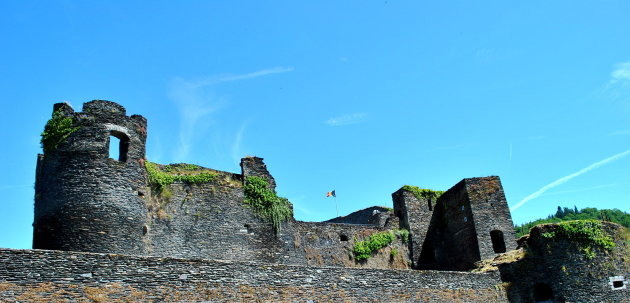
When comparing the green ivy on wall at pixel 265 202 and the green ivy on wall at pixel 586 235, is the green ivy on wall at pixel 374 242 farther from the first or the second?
the green ivy on wall at pixel 586 235

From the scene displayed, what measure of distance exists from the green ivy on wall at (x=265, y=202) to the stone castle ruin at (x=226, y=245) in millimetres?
54

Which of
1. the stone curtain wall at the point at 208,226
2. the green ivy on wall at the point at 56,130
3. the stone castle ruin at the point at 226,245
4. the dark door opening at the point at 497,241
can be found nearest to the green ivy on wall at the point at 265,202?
the stone castle ruin at the point at 226,245

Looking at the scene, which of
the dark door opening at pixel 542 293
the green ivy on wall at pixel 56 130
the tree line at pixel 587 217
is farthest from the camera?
the tree line at pixel 587 217

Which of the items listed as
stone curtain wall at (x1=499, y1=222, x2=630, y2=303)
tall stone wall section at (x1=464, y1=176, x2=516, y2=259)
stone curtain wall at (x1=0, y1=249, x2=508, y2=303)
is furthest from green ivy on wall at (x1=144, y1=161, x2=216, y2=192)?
stone curtain wall at (x1=499, y1=222, x2=630, y2=303)

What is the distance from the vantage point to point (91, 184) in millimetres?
20516

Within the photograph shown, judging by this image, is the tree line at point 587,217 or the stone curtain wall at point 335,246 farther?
the tree line at point 587,217

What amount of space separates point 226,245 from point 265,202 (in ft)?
9.65

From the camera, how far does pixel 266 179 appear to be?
27.2 metres

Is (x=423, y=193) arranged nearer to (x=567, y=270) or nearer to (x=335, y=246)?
(x=335, y=246)

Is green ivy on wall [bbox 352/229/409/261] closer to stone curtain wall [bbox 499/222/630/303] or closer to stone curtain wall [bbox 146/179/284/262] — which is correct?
stone curtain wall [bbox 146/179/284/262]

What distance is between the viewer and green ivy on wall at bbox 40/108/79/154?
21.4 m

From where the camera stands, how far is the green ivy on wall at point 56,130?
21.4 m

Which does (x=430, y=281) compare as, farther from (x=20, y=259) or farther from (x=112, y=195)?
(x=20, y=259)

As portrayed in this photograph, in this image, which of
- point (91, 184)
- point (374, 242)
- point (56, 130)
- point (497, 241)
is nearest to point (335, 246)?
point (374, 242)
